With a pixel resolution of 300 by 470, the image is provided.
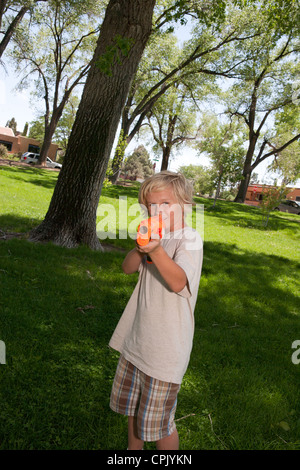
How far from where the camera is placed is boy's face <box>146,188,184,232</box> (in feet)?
6.15

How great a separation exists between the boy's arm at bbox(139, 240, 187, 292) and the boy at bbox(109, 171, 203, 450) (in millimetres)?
44

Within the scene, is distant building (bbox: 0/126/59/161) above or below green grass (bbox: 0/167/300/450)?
above

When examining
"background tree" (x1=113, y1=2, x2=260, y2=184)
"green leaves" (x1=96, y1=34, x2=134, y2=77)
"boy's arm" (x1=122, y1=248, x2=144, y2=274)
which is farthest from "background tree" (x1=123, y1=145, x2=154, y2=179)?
"boy's arm" (x1=122, y1=248, x2=144, y2=274)

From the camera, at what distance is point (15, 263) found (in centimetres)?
502

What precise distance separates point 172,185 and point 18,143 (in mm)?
59780

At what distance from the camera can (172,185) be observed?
6.18 feet

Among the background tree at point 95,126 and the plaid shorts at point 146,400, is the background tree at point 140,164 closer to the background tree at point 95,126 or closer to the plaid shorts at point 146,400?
the background tree at point 95,126

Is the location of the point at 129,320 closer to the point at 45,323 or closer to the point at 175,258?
the point at 175,258

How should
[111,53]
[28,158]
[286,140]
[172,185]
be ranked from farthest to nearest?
[28,158]
[286,140]
[111,53]
[172,185]

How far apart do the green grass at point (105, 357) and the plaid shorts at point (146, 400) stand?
21.0 inches

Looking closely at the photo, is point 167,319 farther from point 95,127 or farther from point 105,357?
point 95,127

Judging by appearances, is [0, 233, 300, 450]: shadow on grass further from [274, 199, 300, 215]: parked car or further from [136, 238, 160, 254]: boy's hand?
[274, 199, 300, 215]: parked car

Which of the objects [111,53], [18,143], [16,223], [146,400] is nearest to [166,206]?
[146,400]
